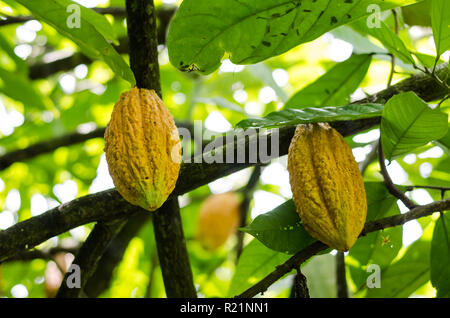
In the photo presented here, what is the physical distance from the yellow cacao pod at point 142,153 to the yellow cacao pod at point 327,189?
0.87 ft

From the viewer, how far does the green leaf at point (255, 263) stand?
1515 millimetres

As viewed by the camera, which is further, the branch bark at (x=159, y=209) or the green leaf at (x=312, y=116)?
the branch bark at (x=159, y=209)

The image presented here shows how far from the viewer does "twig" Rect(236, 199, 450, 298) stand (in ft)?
3.63

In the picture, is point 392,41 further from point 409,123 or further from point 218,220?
point 218,220

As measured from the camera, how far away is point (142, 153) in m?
1.07

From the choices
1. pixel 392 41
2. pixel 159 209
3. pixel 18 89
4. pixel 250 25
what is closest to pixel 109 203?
pixel 159 209

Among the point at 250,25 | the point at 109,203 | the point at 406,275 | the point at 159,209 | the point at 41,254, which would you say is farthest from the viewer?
the point at 41,254

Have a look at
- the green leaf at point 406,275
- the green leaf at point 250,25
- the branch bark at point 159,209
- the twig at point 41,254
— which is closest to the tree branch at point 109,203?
the branch bark at point 159,209

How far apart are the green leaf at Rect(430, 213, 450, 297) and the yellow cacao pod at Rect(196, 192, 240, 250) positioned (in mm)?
903

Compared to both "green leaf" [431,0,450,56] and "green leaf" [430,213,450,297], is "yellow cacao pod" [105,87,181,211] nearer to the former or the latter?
"green leaf" [431,0,450,56]

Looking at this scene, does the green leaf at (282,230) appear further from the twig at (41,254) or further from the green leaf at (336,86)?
the twig at (41,254)

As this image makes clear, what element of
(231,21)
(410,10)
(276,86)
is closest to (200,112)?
(276,86)

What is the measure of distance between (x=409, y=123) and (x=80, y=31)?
0.71 meters
